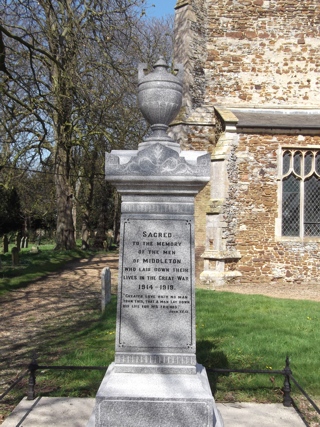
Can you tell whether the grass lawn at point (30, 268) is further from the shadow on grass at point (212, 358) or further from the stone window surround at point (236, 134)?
the shadow on grass at point (212, 358)

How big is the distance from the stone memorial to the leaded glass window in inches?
430

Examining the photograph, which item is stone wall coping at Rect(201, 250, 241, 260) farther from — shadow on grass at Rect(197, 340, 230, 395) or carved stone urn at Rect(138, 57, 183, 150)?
carved stone urn at Rect(138, 57, 183, 150)

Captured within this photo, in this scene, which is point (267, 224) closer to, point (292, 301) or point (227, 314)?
point (292, 301)

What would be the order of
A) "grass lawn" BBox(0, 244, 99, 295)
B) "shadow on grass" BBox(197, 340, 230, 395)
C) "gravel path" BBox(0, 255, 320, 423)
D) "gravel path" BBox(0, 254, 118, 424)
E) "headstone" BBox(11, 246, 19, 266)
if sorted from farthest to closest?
"headstone" BBox(11, 246, 19, 266), "grass lawn" BBox(0, 244, 99, 295), "gravel path" BBox(0, 255, 320, 423), "gravel path" BBox(0, 254, 118, 424), "shadow on grass" BBox(197, 340, 230, 395)

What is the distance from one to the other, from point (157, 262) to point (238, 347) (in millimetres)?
3404

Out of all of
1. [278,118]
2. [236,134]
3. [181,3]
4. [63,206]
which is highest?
[181,3]

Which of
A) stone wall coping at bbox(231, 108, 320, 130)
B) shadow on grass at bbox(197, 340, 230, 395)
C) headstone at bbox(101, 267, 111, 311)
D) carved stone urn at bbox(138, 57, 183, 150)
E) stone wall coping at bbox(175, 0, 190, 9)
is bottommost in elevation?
shadow on grass at bbox(197, 340, 230, 395)

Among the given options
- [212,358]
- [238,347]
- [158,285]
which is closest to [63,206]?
[238,347]

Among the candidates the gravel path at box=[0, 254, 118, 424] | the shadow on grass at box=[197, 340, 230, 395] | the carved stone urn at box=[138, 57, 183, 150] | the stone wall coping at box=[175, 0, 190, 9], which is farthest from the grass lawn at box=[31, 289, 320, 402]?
the stone wall coping at box=[175, 0, 190, 9]

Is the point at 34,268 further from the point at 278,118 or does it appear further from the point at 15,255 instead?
→ the point at 278,118

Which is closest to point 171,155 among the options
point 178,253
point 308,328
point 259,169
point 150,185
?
point 150,185

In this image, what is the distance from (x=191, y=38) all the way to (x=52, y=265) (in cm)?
996

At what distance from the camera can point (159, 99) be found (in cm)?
396

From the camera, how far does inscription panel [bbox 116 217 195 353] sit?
3846 mm
